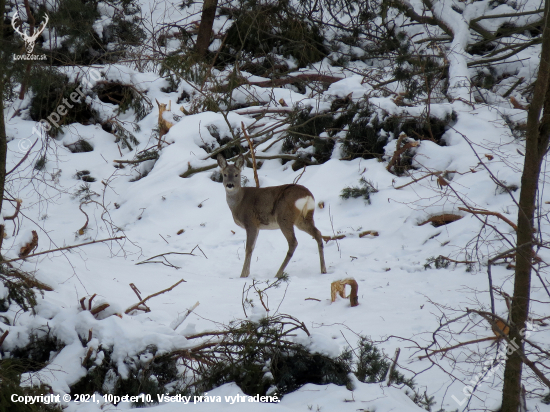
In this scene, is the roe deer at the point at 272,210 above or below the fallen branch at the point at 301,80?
below

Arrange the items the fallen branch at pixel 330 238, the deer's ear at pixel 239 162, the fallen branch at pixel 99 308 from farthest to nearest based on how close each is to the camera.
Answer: the deer's ear at pixel 239 162
the fallen branch at pixel 330 238
the fallen branch at pixel 99 308

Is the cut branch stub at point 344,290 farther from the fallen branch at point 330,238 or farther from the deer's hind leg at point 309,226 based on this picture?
the fallen branch at point 330,238

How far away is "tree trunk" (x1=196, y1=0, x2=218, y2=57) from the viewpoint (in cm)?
1248

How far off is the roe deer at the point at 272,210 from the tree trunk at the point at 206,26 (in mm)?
6046

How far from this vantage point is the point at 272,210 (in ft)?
23.8

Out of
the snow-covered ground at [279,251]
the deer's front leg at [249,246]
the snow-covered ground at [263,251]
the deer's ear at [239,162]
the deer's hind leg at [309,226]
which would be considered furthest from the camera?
the deer's ear at [239,162]

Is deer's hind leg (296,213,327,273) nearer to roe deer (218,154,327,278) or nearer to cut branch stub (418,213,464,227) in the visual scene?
roe deer (218,154,327,278)

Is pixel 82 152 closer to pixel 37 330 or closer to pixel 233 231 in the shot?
pixel 233 231

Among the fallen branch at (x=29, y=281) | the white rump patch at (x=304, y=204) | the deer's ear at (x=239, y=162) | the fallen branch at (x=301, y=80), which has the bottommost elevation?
the fallen branch at (x=29, y=281)

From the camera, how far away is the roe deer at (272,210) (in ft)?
23.2

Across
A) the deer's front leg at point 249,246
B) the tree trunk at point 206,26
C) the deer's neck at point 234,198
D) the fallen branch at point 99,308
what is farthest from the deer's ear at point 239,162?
the tree trunk at point 206,26

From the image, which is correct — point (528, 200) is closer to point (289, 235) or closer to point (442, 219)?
point (442, 219)

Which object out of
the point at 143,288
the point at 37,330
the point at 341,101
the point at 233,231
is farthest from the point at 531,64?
the point at 37,330

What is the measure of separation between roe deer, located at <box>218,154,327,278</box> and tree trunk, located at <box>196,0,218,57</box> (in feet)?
19.8
